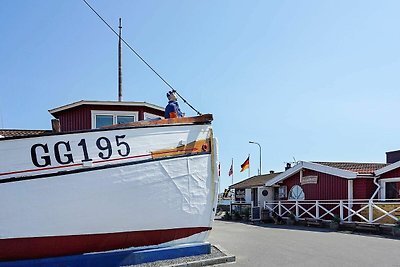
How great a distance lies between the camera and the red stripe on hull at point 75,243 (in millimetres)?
6945

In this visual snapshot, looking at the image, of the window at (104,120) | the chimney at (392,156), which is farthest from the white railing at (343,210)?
the window at (104,120)

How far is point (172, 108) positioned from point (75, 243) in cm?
333

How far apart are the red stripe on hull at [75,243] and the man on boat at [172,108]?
2.41m

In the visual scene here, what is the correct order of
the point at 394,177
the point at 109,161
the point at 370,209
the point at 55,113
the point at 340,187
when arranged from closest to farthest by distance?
the point at 109,161, the point at 55,113, the point at 370,209, the point at 394,177, the point at 340,187

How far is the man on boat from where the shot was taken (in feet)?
28.2

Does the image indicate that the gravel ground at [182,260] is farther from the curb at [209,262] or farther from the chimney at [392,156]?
the chimney at [392,156]

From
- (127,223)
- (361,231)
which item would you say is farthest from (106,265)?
(361,231)

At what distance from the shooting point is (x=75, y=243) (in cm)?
729

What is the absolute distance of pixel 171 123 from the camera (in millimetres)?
8133

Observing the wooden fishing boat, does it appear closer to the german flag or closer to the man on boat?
the man on boat

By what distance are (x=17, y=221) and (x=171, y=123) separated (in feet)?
10.9

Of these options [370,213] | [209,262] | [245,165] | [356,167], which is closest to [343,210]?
[370,213]

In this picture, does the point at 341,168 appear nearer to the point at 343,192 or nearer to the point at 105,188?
the point at 343,192

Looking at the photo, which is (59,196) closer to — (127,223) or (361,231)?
(127,223)
